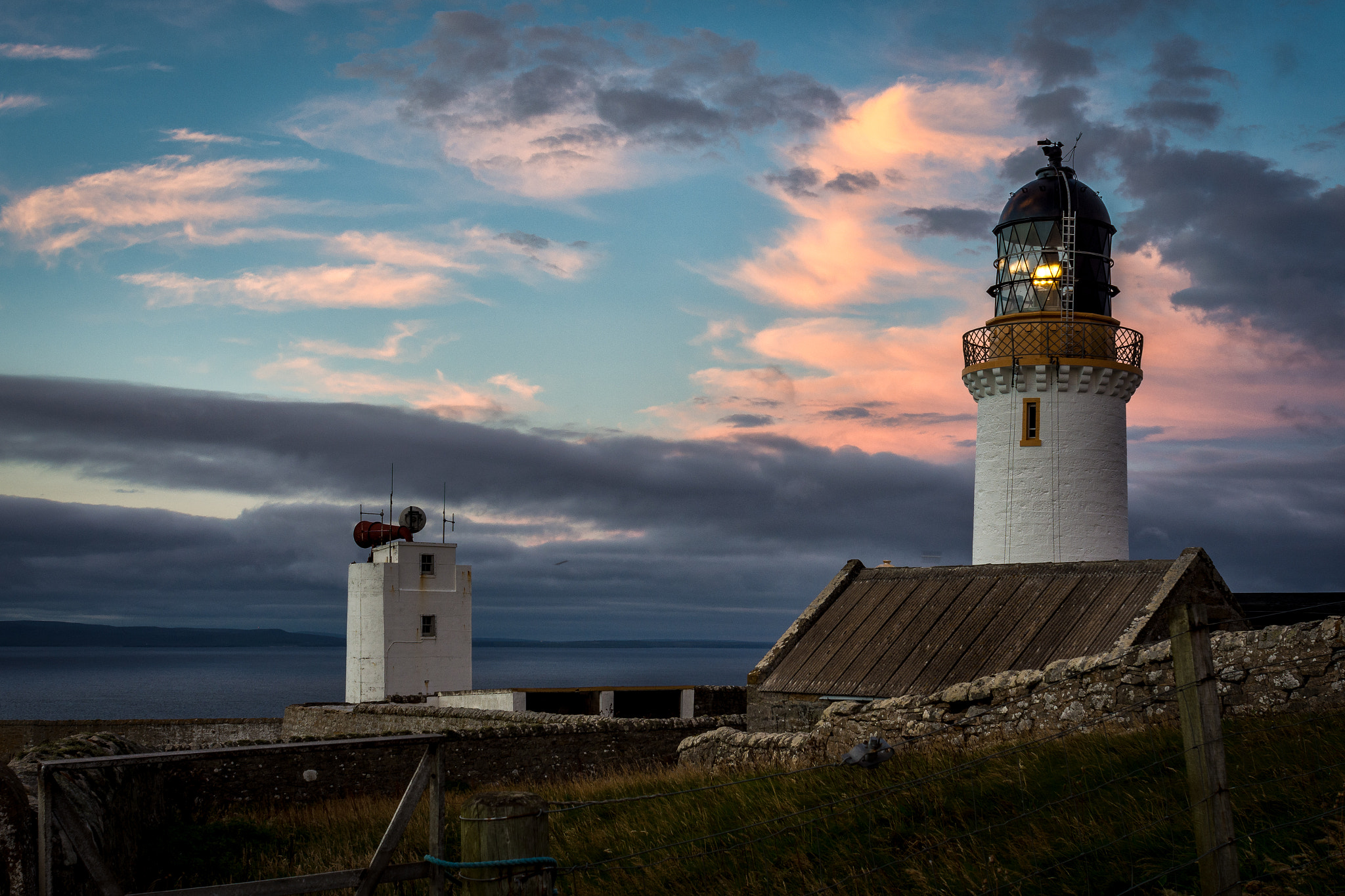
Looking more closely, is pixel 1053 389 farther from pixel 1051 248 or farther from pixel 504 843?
pixel 504 843

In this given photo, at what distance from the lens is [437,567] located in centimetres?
4638

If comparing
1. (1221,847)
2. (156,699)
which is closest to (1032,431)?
(1221,847)

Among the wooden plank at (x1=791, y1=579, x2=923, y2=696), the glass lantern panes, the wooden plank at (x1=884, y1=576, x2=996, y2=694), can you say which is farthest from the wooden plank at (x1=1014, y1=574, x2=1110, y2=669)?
the glass lantern panes

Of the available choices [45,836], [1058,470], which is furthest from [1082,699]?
[1058,470]

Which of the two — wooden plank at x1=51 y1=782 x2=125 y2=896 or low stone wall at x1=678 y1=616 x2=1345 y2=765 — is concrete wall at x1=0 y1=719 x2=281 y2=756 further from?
wooden plank at x1=51 y1=782 x2=125 y2=896

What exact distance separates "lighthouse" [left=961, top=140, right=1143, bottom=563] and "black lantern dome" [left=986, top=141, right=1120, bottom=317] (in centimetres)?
3

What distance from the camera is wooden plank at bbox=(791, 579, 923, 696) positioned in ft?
62.2

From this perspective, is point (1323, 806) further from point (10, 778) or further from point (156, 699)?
point (156, 699)

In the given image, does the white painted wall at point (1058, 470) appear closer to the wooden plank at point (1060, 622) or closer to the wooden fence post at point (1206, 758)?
the wooden plank at point (1060, 622)

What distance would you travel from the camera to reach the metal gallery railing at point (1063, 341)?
2653 cm

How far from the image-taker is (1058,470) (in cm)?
2620

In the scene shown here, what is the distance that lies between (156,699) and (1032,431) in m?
163

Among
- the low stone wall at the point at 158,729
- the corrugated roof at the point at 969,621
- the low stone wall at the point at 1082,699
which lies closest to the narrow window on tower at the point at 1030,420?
the corrugated roof at the point at 969,621

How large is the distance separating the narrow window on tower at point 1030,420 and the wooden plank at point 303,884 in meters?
23.7
